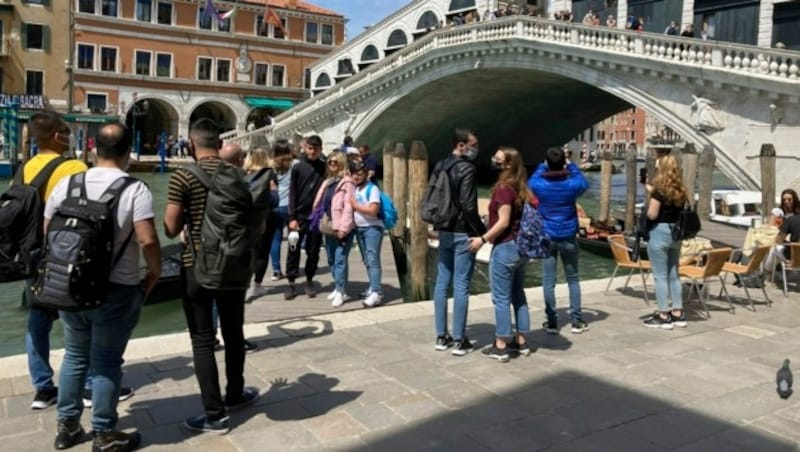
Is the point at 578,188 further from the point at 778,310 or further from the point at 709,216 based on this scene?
the point at 709,216

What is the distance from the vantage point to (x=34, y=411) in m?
3.67

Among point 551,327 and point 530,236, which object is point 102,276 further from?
point 551,327

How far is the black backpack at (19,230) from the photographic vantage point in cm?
345

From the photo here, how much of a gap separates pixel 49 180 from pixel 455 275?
2429mm

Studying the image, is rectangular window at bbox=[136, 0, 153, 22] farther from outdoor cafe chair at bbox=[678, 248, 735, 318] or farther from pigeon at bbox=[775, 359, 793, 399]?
pigeon at bbox=[775, 359, 793, 399]

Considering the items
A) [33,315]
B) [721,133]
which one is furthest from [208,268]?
[721,133]

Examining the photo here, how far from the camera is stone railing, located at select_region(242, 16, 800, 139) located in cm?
1503

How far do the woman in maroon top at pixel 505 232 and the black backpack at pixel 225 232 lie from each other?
1732 millimetres

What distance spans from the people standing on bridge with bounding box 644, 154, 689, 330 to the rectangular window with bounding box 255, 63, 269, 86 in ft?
117

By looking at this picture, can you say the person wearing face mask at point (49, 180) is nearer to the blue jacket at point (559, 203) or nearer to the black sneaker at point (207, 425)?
the black sneaker at point (207, 425)

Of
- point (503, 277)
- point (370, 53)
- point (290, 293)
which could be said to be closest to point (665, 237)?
point (503, 277)

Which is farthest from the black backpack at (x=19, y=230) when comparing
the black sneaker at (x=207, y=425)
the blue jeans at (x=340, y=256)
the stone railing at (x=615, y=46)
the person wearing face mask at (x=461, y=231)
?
the stone railing at (x=615, y=46)

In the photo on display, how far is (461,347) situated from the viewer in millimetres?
4840

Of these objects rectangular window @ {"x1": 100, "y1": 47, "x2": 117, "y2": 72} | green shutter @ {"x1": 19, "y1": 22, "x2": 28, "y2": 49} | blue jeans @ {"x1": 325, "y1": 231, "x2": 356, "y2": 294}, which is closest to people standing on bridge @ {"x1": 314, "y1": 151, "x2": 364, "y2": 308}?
blue jeans @ {"x1": 325, "y1": 231, "x2": 356, "y2": 294}
